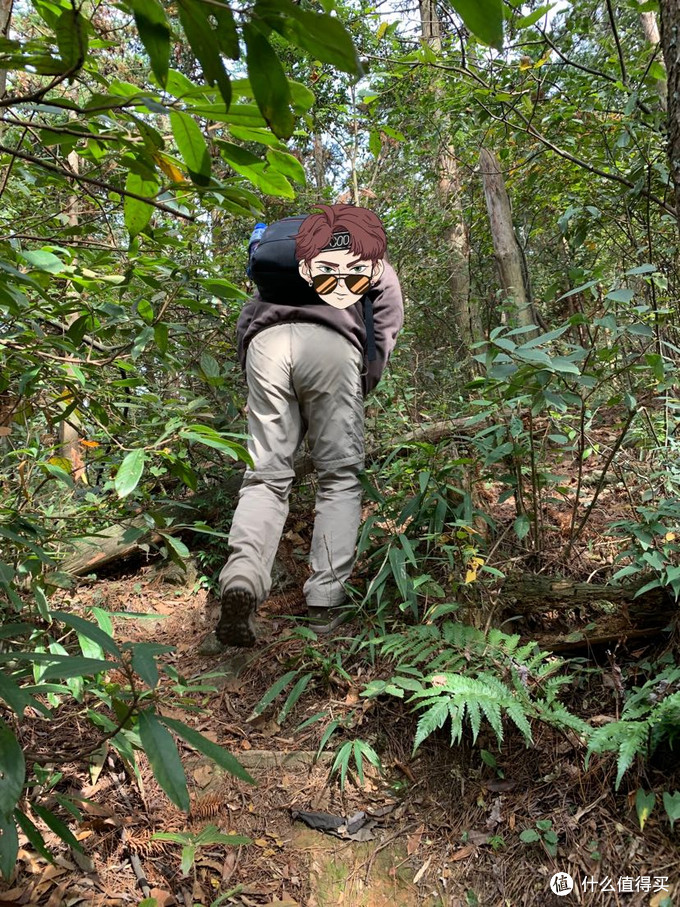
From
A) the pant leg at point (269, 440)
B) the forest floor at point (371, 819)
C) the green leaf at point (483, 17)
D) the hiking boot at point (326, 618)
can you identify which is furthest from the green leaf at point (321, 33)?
the hiking boot at point (326, 618)

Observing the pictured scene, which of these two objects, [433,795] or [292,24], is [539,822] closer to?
[433,795]

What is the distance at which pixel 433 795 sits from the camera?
2.03 metres

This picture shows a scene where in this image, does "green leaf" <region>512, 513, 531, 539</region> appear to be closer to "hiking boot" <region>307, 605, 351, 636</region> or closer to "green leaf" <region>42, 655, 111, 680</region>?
"hiking boot" <region>307, 605, 351, 636</region>

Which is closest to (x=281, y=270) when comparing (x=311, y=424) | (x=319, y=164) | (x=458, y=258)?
(x=311, y=424)

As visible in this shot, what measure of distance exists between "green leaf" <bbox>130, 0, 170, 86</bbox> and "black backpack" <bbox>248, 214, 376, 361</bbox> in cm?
252

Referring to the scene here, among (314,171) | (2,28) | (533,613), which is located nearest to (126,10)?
(2,28)

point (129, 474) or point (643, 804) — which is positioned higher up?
point (129, 474)

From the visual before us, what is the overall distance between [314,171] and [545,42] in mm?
5726

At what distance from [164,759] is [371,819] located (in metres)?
1.41

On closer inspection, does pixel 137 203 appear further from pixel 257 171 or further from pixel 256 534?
pixel 256 534

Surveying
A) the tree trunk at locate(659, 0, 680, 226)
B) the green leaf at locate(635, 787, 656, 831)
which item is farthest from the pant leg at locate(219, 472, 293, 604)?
the tree trunk at locate(659, 0, 680, 226)

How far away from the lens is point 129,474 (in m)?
1.46

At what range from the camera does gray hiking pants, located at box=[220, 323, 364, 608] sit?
3.14 meters
